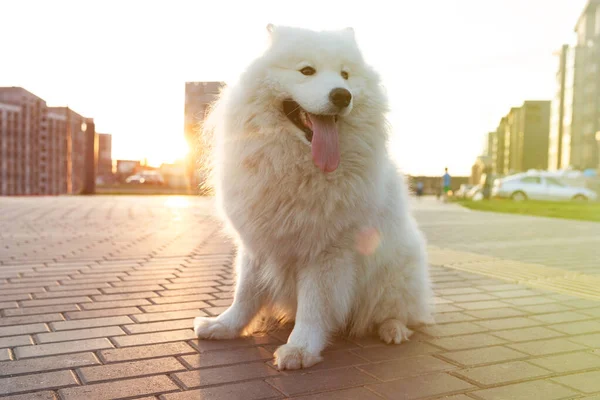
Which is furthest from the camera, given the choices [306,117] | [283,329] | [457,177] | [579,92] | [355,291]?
[457,177]

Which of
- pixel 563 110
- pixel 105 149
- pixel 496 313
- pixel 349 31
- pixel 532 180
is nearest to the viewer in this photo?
pixel 349 31

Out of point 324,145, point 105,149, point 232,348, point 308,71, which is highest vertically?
point 105,149

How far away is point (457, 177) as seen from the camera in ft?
240

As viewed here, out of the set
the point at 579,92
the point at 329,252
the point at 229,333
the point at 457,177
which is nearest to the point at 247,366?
the point at 229,333

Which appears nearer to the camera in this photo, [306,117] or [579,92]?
[306,117]

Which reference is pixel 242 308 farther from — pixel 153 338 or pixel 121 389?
pixel 121 389

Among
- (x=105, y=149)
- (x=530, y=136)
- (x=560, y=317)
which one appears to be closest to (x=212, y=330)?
(x=560, y=317)

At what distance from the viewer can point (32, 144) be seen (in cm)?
12656

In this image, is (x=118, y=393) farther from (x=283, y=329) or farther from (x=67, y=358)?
(x=283, y=329)

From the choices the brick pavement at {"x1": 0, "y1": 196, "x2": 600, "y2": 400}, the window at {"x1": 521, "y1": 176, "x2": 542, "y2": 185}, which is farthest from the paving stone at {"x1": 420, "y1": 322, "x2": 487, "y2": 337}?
the window at {"x1": 521, "y1": 176, "x2": 542, "y2": 185}

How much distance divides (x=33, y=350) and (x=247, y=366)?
109 cm

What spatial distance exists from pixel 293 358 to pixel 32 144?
139390 mm

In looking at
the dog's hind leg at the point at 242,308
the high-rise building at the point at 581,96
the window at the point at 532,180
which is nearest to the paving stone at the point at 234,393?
the dog's hind leg at the point at 242,308

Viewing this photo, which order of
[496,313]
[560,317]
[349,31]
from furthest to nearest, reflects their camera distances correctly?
[496,313] → [560,317] → [349,31]
